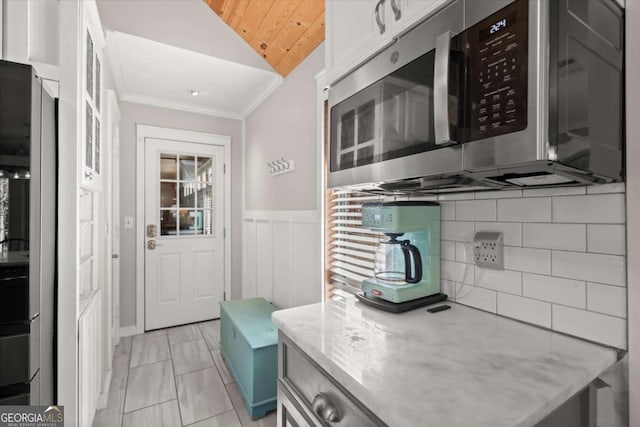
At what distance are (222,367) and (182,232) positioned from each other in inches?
64.7

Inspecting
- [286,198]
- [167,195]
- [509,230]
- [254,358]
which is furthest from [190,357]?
[509,230]

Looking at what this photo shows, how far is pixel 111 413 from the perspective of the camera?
78.5 inches

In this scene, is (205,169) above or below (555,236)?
above

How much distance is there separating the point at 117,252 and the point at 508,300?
3205mm

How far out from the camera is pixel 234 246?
3.82 metres

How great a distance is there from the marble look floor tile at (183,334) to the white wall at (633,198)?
3.23m

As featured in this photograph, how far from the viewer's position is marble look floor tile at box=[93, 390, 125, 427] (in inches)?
75.1

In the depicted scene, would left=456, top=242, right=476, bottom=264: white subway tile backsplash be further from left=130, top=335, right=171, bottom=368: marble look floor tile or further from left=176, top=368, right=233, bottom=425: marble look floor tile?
left=130, top=335, right=171, bottom=368: marble look floor tile

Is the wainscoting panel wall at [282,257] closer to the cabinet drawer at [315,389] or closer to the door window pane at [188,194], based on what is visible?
the door window pane at [188,194]

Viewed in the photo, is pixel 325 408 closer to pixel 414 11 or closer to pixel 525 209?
pixel 525 209

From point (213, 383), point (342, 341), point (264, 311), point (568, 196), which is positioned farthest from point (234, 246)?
point (568, 196)

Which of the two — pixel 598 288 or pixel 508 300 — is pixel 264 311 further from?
pixel 598 288

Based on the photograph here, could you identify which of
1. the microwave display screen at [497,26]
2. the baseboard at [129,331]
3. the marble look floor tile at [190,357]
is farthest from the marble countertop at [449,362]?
the baseboard at [129,331]

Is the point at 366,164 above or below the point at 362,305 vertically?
above
